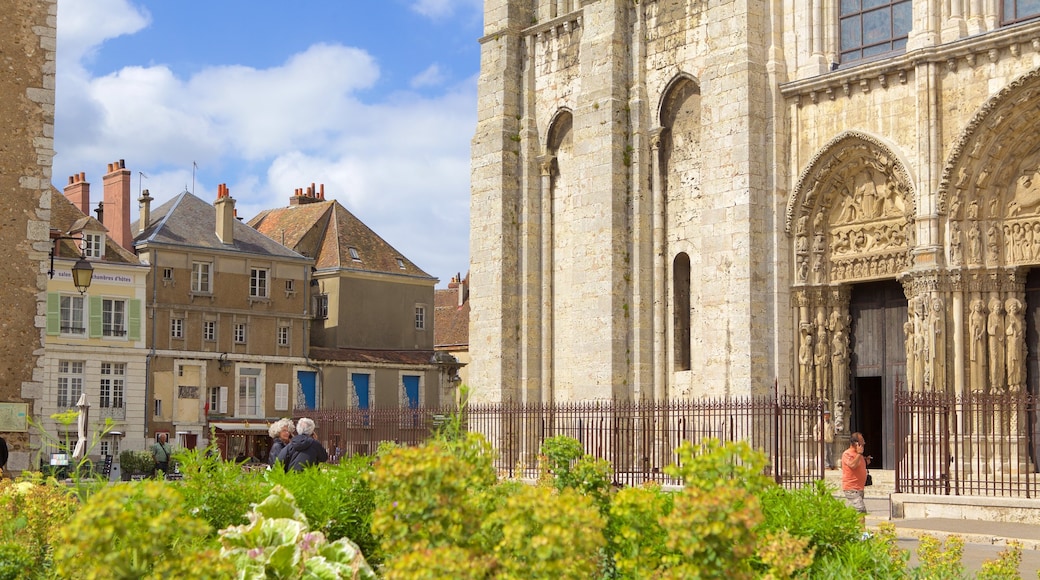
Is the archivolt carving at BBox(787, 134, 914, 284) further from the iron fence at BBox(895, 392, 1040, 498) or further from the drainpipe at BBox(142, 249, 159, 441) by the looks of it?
the drainpipe at BBox(142, 249, 159, 441)

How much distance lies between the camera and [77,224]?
3869cm

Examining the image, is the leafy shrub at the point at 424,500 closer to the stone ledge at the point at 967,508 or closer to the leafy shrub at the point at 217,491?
the leafy shrub at the point at 217,491

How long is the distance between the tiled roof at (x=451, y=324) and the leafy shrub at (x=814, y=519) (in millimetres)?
45143

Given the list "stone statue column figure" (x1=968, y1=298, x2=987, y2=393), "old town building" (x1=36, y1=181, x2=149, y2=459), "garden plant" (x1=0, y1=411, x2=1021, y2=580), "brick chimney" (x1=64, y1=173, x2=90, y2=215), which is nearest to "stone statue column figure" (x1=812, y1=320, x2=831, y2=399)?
"stone statue column figure" (x1=968, y1=298, x2=987, y2=393)

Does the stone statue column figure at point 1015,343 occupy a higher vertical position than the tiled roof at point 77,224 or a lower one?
lower

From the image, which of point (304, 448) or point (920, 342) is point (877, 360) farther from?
point (304, 448)

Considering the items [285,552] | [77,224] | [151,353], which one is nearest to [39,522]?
[285,552]

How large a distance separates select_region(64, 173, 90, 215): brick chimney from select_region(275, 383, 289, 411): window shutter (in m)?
8.16

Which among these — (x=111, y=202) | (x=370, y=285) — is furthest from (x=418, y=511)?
(x=370, y=285)

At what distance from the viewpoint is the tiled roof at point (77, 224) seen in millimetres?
38531

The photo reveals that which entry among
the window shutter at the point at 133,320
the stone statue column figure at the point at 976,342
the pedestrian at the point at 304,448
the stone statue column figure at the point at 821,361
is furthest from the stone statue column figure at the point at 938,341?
the window shutter at the point at 133,320

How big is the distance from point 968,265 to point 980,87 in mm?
2346

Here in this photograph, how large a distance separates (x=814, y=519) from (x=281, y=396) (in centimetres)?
3789

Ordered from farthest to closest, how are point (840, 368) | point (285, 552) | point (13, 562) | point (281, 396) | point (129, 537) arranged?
1. point (281, 396)
2. point (840, 368)
3. point (13, 562)
4. point (285, 552)
5. point (129, 537)
